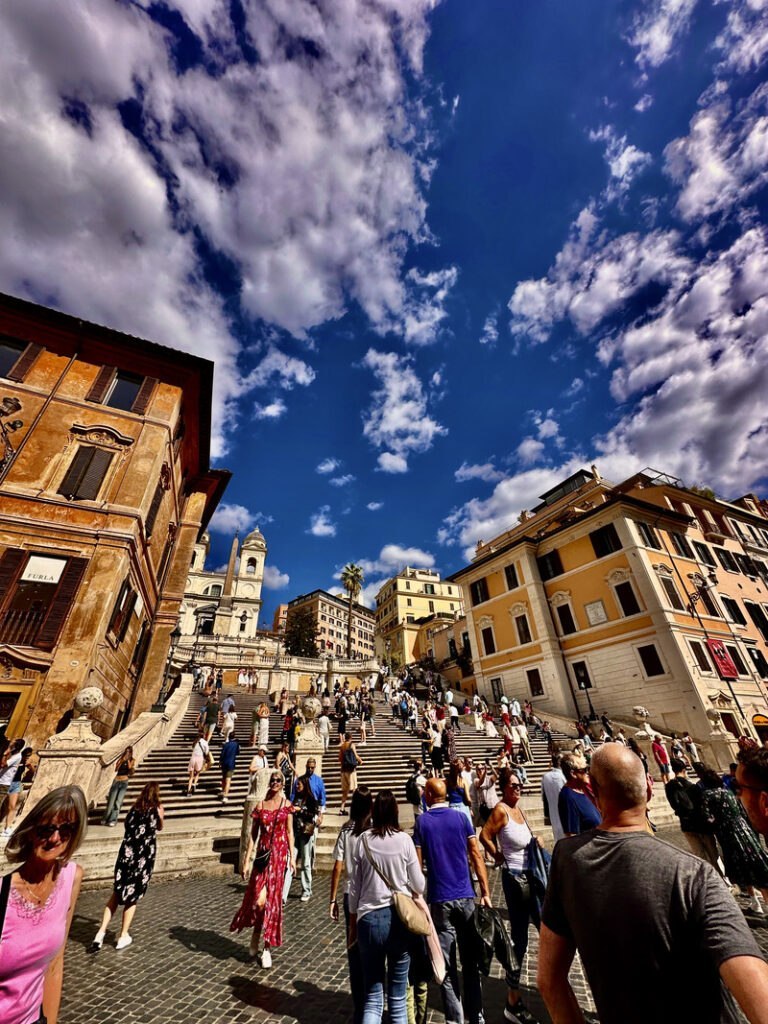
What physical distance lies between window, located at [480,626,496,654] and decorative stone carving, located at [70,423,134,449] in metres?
24.0

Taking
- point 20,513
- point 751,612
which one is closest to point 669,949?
point 20,513

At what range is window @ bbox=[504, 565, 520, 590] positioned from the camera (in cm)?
2820

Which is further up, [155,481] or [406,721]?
[155,481]

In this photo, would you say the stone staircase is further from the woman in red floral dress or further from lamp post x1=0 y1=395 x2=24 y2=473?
lamp post x1=0 y1=395 x2=24 y2=473

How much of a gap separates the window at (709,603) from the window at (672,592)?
1.88 m

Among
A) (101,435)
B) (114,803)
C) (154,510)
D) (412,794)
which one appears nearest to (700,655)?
(412,794)

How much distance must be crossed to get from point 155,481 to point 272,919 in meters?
14.2

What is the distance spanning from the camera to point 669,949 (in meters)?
1.53

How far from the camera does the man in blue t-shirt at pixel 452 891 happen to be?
3520 mm

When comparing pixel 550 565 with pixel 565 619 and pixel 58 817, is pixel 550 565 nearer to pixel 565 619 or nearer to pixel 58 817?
pixel 565 619

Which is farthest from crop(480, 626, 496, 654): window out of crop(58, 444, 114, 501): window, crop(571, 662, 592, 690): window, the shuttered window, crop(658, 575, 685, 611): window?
crop(58, 444, 114, 501): window

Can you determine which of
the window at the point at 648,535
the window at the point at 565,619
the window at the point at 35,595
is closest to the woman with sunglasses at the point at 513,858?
the window at the point at 35,595

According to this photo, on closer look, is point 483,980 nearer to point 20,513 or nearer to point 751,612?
point 20,513

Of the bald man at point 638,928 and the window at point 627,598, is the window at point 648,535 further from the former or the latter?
the bald man at point 638,928
